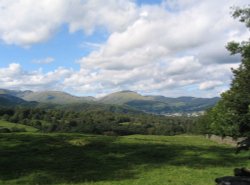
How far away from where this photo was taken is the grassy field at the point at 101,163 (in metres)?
29.4

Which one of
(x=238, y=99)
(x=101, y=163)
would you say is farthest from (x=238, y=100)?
(x=101, y=163)

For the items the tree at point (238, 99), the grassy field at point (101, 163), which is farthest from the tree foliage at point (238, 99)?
the grassy field at point (101, 163)

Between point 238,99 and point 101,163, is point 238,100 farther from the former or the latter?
point 101,163

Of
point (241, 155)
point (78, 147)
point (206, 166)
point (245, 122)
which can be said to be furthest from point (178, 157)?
point (245, 122)

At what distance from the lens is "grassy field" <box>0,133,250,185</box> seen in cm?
2936

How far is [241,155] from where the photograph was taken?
46.5m

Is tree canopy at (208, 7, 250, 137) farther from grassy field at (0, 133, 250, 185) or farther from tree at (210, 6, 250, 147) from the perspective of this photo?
grassy field at (0, 133, 250, 185)

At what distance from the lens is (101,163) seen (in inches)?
1494

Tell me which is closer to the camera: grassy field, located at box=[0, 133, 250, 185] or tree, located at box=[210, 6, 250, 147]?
grassy field, located at box=[0, 133, 250, 185]

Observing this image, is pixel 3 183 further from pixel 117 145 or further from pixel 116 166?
pixel 117 145

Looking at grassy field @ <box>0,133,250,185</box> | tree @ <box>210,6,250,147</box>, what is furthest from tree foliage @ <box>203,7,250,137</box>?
grassy field @ <box>0,133,250,185</box>

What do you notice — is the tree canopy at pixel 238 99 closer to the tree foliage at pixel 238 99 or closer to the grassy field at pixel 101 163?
the tree foliage at pixel 238 99

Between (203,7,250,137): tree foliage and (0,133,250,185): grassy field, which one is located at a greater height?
(203,7,250,137): tree foliage

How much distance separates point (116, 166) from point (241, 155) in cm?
1858
